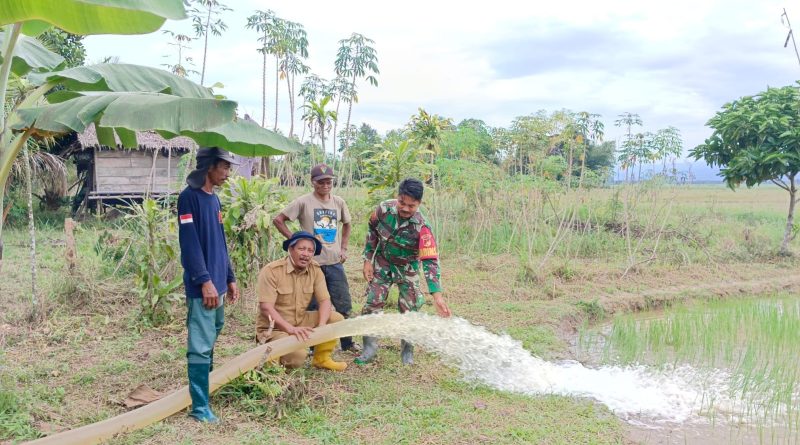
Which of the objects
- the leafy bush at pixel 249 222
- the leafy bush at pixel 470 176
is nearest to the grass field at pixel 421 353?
the leafy bush at pixel 470 176

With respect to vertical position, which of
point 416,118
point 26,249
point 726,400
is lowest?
point 726,400

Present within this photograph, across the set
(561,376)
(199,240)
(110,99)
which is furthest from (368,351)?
(110,99)

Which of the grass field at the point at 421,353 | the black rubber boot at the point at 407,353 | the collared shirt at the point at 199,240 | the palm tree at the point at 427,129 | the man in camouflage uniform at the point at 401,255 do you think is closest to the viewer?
the collared shirt at the point at 199,240

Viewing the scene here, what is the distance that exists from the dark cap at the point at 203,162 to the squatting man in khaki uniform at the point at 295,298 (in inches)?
33.4

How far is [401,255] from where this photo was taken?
189 inches

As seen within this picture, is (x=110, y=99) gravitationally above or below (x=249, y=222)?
above

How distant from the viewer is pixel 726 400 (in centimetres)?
457

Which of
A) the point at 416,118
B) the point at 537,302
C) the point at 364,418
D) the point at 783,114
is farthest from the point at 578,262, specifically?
the point at 364,418

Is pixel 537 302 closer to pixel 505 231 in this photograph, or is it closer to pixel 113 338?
pixel 505 231

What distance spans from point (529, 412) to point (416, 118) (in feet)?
18.5

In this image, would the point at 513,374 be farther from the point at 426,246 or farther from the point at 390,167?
the point at 390,167

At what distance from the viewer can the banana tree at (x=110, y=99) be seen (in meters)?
2.89

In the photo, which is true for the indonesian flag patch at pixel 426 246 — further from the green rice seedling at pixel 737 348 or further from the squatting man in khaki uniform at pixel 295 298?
the green rice seedling at pixel 737 348

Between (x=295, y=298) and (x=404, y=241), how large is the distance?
939mm
